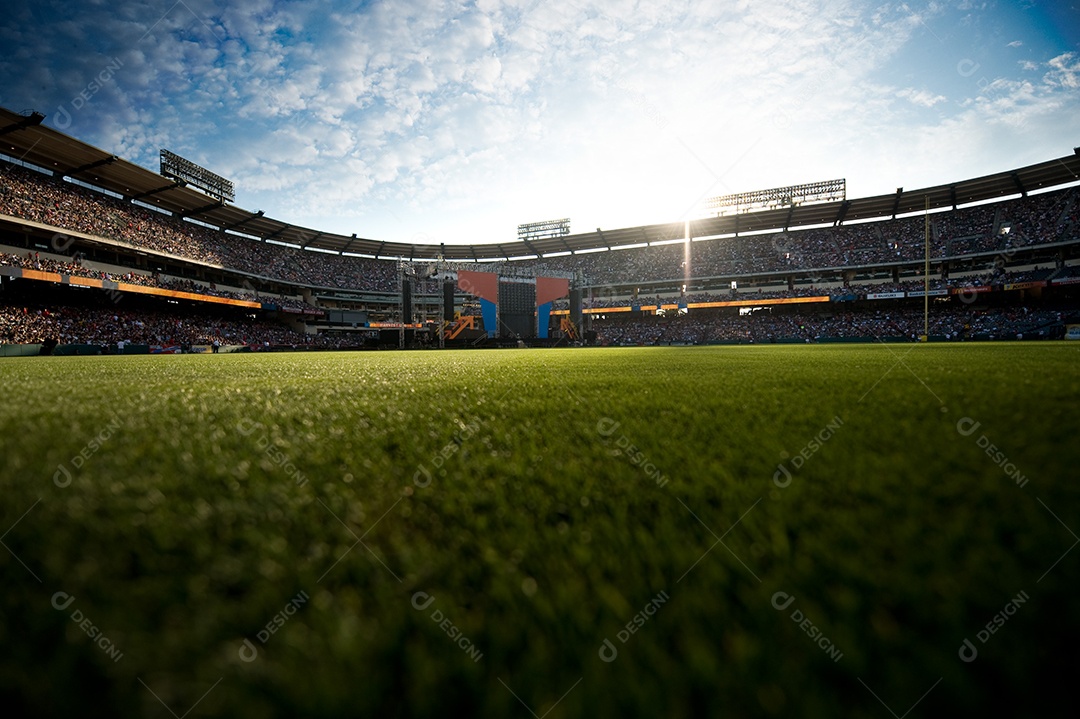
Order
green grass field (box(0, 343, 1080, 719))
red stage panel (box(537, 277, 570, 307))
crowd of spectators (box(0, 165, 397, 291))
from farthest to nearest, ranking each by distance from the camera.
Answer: red stage panel (box(537, 277, 570, 307)) < crowd of spectators (box(0, 165, 397, 291)) < green grass field (box(0, 343, 1080, 719))

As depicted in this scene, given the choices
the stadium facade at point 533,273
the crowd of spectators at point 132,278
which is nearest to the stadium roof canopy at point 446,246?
the stadium facade at point 533,273

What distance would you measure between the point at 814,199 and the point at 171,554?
1924 inches

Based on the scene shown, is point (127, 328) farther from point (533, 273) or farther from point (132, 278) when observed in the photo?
point (533, 273)

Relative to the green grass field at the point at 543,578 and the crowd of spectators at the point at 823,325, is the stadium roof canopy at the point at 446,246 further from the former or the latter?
the green grass field at the point at 543,578

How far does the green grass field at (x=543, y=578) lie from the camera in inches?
21.5

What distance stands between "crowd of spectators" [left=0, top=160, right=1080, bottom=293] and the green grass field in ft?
124

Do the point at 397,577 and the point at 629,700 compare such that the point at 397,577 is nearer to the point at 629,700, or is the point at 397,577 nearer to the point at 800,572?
the point at 629,700

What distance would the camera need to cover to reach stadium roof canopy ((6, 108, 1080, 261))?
25.5 m

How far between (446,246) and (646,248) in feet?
77.7

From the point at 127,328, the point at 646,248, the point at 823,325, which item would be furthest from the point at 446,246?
the point at 823,325

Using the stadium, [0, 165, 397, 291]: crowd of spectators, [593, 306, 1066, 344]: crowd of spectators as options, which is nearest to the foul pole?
[593, 306, 1066, 344]: crowd of spectators

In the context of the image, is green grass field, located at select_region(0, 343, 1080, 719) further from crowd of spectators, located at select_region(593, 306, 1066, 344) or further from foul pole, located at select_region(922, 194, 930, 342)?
crowd of spectators, located at select_region(593, 306, 1066, 344)

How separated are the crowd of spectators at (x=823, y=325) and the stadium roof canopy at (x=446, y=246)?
9168 millimetres

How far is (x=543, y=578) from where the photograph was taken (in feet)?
2.60
